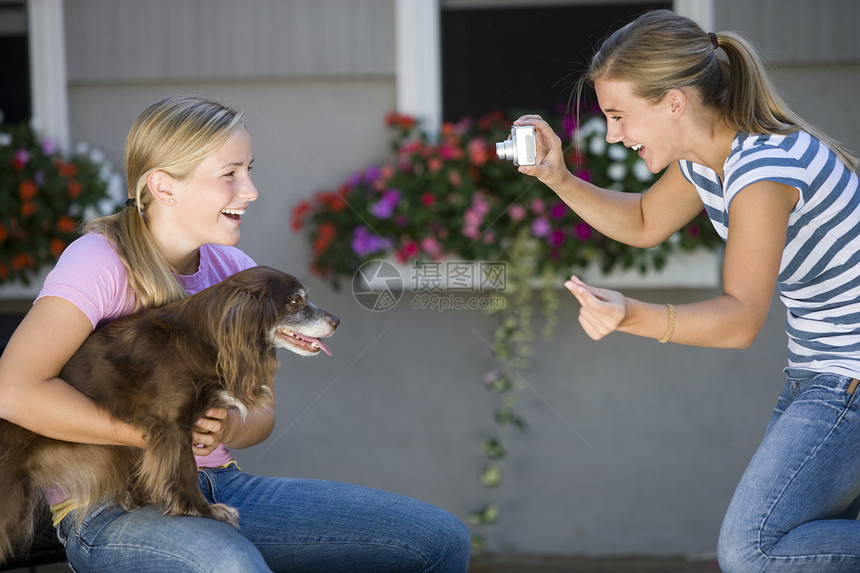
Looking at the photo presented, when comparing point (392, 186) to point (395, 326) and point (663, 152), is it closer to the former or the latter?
point (395, 326)

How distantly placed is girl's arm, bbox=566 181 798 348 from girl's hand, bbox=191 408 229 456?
2.96 feet

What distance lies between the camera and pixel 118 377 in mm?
1988

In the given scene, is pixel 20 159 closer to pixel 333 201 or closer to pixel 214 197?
pixel 333 201

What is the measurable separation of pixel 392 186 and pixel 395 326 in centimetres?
67

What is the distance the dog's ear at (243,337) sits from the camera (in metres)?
2.03

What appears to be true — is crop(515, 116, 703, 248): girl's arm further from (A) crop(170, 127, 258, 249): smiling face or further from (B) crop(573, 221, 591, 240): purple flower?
(B) crop(573, 221, 591, 240): purple flower

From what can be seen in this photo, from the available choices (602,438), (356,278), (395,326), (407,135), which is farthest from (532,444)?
(407,135)

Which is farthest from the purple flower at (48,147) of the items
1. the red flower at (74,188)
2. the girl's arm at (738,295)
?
the girl's arm at (738,295)

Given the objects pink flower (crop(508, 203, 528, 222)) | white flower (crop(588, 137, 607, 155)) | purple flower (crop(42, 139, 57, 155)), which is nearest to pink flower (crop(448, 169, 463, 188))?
pink flower (crop(508, 203, 528, 222))

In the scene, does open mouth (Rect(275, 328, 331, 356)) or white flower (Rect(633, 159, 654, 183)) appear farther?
white flower (Rect(633, 159, 654, 183))

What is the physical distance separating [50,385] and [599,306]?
3.95 feet

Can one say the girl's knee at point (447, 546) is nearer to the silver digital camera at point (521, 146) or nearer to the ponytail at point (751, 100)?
the silver digital camera at point (521, 146)

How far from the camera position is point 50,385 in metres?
1.92

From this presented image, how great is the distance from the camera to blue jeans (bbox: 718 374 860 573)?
1.93 metres
